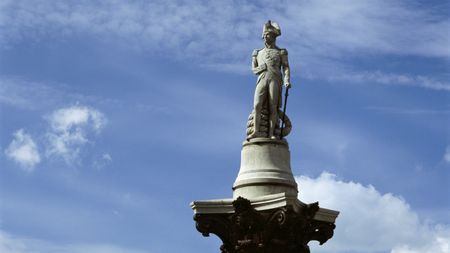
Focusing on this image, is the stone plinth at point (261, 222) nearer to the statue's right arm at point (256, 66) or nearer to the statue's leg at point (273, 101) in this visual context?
the statue's leg at point (273, 101)

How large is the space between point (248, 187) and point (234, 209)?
3.85 feet

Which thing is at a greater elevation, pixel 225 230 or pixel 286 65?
pixel 286 65

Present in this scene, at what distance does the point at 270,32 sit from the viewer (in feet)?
104

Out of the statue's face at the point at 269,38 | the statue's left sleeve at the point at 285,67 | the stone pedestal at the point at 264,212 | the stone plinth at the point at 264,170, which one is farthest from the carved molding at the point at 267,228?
the statue's face at the point at 269,38

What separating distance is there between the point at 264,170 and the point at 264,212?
1.72 metres

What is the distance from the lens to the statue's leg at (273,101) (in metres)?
31.0

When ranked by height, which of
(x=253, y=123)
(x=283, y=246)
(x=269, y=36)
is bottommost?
(x=283, y=246)

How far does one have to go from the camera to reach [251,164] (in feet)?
99.3

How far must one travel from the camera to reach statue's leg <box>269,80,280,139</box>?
3100cm

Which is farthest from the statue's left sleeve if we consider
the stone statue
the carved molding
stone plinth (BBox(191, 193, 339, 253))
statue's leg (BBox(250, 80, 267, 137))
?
the carved molding

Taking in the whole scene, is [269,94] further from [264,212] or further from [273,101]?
[264,212]

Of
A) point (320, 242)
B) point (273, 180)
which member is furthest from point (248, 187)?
point (320, 242)

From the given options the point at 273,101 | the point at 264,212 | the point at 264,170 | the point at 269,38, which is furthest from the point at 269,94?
the point at 264,212

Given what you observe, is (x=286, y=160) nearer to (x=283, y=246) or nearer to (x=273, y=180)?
(x=273, y=180)
